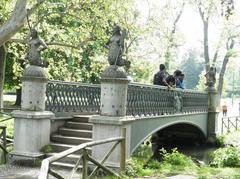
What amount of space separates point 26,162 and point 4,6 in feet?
34.5

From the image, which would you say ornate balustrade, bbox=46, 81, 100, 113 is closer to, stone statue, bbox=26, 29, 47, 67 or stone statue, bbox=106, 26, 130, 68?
stone statue, bbox=26, 29, 47, 67

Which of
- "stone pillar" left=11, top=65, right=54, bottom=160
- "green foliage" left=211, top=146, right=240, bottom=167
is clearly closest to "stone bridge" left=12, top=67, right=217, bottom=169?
"stone pillar" left=11, top=65, right=54, bottom=160

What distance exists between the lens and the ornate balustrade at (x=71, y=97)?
12.5 m

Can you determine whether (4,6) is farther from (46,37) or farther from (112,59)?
(112,59)

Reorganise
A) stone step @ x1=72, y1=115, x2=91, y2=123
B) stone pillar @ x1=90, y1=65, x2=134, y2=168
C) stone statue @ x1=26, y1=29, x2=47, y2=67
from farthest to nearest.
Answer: stone step @ x1=72, y1=115, x2=91, y2=123, stone statue @ x1=26, y1=29, x2=47, y2=67, stone pillar @ x1=90, y1=65, x2=134, y2=168

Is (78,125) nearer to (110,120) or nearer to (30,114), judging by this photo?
(30,114)

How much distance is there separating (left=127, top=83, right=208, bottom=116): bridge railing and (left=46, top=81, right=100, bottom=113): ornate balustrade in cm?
211

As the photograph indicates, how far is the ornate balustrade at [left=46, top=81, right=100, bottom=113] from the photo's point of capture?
12.5m

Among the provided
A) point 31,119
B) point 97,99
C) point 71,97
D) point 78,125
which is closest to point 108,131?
point 31,119

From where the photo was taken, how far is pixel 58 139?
12102 mm

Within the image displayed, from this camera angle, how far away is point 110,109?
34.7 ft

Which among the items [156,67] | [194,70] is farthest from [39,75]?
[194,70]

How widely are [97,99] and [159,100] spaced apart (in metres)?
2.21

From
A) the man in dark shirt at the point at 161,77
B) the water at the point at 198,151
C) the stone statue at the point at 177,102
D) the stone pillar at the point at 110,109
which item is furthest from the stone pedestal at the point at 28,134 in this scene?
the water at the point at 198,151
